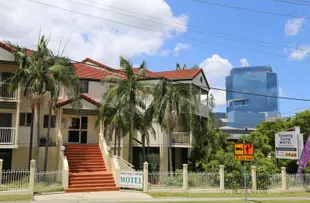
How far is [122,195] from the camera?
17266 millimetres

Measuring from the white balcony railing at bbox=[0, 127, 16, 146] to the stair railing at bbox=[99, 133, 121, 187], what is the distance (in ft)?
18.5

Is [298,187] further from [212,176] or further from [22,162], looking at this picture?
[22,162]

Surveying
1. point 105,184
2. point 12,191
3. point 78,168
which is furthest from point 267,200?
point 12,191

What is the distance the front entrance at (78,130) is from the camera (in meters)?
24.9

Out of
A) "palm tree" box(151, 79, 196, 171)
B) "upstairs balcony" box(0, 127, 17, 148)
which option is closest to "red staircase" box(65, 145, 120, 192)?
"upstairs balcony" box(0, 127, 17, 148)

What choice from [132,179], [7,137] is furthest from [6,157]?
[132,179]

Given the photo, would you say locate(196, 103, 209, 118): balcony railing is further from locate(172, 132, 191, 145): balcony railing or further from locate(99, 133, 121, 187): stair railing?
locate(99, 133, 121, 187): stair railing

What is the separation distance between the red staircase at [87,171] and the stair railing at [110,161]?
0.92 ft

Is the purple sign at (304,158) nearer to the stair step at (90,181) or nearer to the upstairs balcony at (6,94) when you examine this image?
the stair step at (90,181)

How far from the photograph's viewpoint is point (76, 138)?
25.0 m

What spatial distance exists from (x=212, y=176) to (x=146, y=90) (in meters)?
6.66

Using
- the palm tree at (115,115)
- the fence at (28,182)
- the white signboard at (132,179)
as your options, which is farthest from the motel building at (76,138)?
the palm tree at (115,115)

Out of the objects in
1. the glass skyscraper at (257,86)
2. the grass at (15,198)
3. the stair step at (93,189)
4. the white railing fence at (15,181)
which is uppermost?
the glass skyscraper at (257,86)

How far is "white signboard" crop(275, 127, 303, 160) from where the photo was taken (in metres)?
22.8
